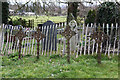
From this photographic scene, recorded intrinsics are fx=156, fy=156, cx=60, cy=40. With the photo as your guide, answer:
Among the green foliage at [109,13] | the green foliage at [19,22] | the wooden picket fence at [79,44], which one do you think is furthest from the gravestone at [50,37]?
the green foliage at [19,22]

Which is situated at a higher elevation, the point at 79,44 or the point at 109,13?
the point at 109,13

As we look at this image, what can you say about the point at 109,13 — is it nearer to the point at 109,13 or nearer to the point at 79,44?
the point at 109,13

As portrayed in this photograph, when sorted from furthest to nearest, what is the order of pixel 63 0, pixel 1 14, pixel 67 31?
pixel 63 0 < pixel 1 14 < pixel 67 31

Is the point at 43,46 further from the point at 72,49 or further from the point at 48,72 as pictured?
the point at 48,72

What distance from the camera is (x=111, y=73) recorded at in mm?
4520

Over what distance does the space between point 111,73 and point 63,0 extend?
8300 millimetres

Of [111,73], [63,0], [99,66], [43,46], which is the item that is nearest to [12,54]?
[43,46]

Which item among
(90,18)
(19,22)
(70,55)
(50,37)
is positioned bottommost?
(70,55)

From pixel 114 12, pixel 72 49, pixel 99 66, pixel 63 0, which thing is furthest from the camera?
pixel 63 0

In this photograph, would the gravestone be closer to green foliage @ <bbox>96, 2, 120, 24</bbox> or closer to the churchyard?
the churchyard

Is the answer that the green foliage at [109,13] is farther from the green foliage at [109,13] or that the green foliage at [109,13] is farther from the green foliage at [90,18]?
the green foliage at [90,18]

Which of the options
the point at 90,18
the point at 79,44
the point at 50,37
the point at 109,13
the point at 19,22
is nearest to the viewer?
the point at 109,13

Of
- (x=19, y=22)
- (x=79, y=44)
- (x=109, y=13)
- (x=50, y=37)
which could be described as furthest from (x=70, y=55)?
(x=19, y=22)

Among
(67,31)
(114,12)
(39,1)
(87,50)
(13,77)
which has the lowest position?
(13,77)
